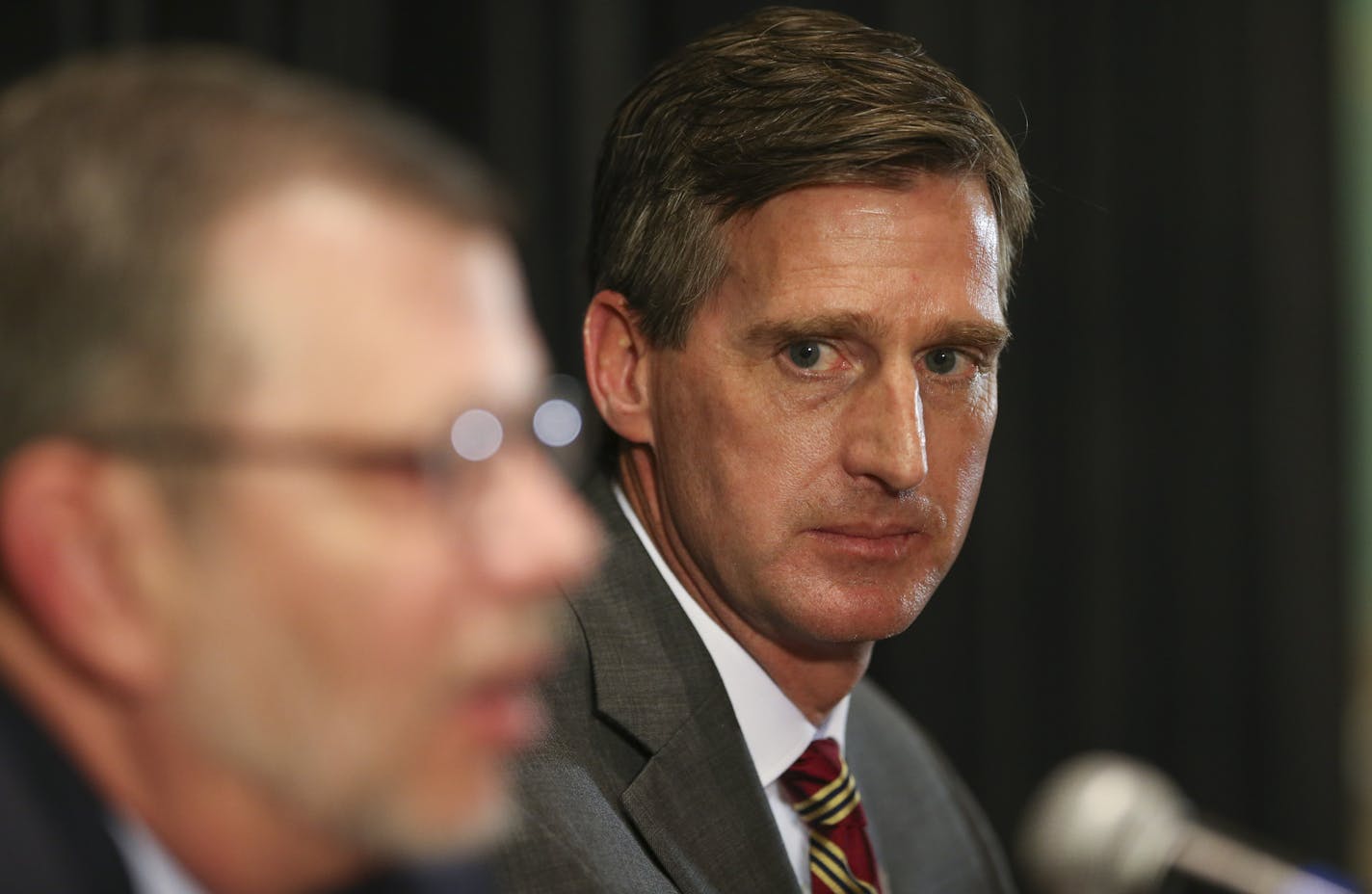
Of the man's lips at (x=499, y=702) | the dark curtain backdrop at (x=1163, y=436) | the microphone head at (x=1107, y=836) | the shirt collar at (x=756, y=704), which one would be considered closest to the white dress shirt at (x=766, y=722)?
the shirt collar at (x=756, y=704)

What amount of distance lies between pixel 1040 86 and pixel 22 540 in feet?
12.8

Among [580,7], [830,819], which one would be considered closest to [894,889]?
[830,819]

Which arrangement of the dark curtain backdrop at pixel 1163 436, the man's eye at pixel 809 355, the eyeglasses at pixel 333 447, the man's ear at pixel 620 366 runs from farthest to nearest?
the dark curtain backdrop at pixel 1163 436 < the man's ear at pixel 620 366 < the man's eye at pixel 809 355 < the eyeglasses at pixel 333 447

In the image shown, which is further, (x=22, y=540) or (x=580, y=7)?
(x=580, y=7)

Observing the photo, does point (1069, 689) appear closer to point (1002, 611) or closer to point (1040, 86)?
point (1002, 611)

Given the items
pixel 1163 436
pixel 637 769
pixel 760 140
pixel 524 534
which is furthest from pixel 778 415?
pixel 1163 436

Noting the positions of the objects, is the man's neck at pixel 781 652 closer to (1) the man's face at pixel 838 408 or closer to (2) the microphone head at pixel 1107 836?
(1) the man's face at pixel 838 408

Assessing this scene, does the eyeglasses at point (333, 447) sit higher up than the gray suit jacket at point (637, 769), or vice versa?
the eyeglasses at point (333, 447)

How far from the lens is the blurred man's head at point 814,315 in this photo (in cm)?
165

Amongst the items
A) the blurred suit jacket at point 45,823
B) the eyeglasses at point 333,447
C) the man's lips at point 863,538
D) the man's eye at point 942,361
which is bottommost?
the man's lips at point 863,538

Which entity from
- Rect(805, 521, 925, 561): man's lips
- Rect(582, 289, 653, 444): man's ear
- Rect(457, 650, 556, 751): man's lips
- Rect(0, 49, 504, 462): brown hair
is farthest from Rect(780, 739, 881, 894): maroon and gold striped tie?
Rect(0, 49, 504, 462): brown hair

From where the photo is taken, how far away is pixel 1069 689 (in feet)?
14.1

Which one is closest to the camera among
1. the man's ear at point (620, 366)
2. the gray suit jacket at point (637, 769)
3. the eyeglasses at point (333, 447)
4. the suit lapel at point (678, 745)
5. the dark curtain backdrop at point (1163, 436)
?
the eyeglasses at point (333, 447)

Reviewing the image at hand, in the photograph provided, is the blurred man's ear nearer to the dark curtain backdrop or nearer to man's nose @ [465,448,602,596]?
man's nose @ [465,448,602,596]
